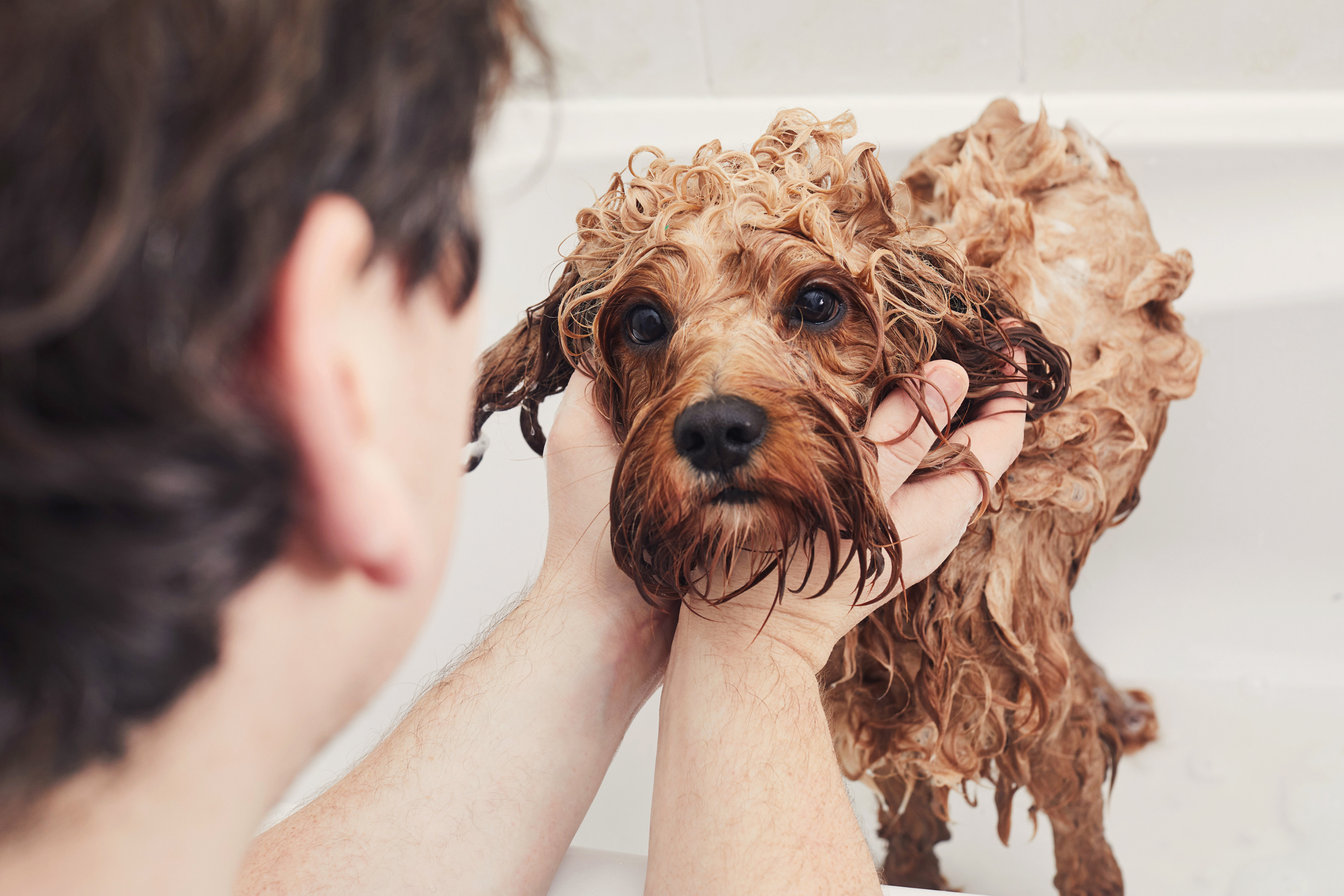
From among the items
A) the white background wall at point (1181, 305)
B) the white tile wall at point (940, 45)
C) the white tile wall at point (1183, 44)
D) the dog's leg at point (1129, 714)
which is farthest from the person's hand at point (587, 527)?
the white tile wall at point (1183, 44)

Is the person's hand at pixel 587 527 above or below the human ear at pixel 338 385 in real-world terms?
above

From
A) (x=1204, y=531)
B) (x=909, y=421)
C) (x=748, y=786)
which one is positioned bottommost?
(x=748, y=786)

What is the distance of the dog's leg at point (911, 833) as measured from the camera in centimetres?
161

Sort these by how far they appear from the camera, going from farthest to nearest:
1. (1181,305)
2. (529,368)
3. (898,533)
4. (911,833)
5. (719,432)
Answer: (1181,305) → (911,833) → (529,368) → (898,533) → (719,432)

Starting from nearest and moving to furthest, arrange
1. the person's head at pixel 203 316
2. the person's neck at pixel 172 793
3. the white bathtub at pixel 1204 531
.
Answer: the person's head at pixel 203 316, the person's neck at pixel 172 793, the white bathtub at pixel 1204 531

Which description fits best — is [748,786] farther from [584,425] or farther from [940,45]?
[940,45]

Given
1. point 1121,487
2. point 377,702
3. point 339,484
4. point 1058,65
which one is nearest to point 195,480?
point 339,484

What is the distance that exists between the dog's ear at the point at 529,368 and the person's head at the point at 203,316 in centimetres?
61

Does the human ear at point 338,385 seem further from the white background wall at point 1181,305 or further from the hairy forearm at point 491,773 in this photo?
the white background wall at point 1181,305

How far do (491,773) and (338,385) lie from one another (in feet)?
2.28

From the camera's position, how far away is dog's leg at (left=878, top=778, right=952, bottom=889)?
5.30ft

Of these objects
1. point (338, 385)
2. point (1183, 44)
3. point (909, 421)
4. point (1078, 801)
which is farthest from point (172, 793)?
point (1183, 44)

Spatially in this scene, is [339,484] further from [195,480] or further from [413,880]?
[413,880]

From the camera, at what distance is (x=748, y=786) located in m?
0.89
